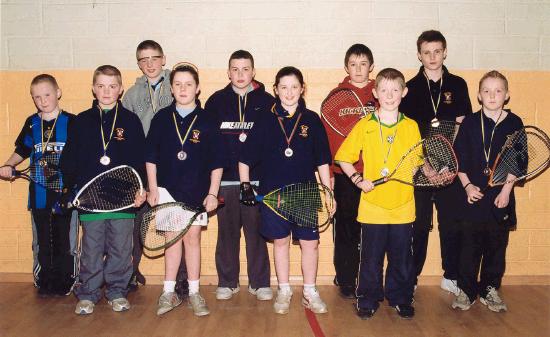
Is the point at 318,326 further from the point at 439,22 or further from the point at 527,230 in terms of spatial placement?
the point at 439,22

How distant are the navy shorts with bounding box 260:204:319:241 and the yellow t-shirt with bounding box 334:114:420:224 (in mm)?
440

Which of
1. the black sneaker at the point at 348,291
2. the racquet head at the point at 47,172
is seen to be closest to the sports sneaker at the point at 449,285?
the black sneaker at the point at 348,291

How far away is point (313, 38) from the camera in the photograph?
209 inches

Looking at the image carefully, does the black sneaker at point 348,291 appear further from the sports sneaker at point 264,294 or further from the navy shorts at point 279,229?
the navy shorts at point 279,229

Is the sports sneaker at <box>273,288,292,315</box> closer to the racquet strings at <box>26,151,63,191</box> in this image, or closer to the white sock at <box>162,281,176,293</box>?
the white sock at <box>162,281,176,293</box>

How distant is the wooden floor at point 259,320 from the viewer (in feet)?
13.1

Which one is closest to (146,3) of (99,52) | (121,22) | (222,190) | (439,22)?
(121,22)

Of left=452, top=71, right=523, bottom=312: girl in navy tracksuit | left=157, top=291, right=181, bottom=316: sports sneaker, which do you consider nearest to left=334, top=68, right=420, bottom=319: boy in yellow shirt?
left=452, top=71, right=523, bottom=312: girl in navy tracksuit

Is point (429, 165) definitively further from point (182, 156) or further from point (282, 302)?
point (182, 156)

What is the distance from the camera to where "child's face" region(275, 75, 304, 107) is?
170 inches

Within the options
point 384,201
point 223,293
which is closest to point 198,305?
point 223,293

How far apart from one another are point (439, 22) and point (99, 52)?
3.49 meters

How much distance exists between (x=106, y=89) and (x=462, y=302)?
359cm

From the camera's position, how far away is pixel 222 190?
4875mm
